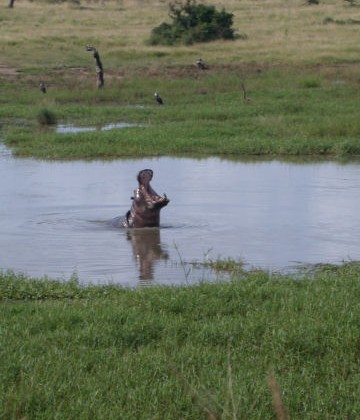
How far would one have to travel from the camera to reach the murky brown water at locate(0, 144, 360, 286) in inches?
381

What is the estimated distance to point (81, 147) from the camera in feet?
57.8

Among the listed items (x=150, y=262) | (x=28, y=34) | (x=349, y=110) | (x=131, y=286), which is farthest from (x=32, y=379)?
(x=28, y=34)

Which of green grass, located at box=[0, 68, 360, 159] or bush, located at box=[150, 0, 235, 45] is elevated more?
bush, located at box=[150, 0, 235, 45]

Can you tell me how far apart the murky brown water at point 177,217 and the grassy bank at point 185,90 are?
1240 millimetres

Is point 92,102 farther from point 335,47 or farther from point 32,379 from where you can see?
point 32,379

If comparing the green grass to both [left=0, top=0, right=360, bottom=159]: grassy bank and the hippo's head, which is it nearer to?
[left=0, top=0, right=360, bottom=159]: grassy bank

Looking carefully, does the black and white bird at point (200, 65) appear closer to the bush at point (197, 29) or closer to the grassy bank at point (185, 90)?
the grassy bank at point (185, 90)

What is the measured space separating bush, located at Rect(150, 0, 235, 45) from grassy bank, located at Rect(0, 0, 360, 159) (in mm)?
859

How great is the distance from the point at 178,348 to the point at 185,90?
20581 millimetres

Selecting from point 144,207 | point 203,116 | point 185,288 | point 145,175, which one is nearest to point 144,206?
point 144,207

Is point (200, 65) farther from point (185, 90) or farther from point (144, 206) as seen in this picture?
point (144, 206)

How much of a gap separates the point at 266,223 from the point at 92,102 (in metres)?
14.4

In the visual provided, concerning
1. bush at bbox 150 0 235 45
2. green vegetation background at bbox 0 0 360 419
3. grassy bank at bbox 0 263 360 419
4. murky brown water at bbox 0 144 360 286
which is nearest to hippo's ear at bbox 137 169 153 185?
murky brown water at bbox 0 144 360 286

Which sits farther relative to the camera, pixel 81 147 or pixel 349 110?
pixel 349 110
